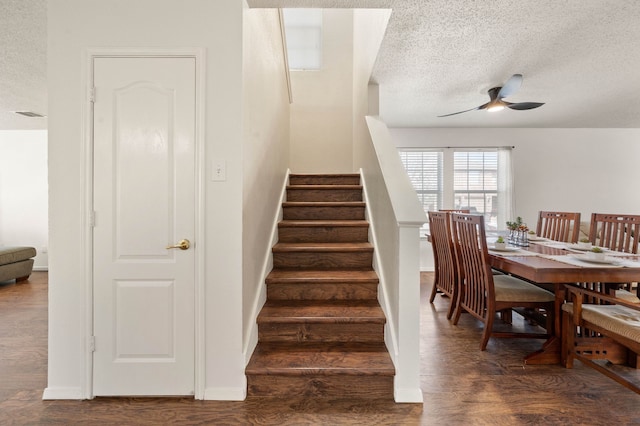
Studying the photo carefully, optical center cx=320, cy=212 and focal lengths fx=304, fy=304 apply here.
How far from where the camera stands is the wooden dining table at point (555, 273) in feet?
6.66

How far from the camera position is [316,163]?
4.63 meters

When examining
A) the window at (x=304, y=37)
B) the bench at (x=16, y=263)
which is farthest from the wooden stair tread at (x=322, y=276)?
the bench at (x=16, y=263)

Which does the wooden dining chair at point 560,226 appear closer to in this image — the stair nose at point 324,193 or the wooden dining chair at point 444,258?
the wooden dining chair at point 444,258

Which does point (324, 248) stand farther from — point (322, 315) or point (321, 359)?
point (321, 359)

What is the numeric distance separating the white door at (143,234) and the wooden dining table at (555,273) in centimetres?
228

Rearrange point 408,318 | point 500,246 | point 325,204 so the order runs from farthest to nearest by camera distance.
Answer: point 325,204 < point 500,246 < point 408,318

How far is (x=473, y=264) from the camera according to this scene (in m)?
2.70

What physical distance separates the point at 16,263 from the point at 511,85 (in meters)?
6.74

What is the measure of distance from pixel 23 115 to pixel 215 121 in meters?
4.49

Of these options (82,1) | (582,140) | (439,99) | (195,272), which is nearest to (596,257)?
(439,99)

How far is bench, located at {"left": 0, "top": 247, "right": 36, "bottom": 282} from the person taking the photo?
14.0 ft

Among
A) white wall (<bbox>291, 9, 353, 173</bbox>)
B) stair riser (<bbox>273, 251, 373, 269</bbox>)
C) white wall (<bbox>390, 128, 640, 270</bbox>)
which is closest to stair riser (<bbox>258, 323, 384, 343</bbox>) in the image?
stair riser (<bbox>273, 251, 373, 269</bbox>)

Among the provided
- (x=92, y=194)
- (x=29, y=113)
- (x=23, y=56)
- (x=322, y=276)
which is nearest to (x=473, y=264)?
(x=322, y=276)

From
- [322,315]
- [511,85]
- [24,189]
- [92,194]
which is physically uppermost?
[511,85]
